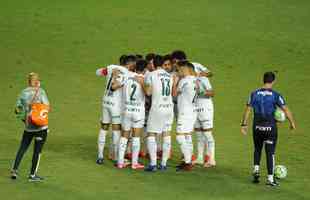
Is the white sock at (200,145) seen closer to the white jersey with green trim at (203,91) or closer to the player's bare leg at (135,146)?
the white jersey with green trim at (203,91)

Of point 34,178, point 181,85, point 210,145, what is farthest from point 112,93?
point 34,178

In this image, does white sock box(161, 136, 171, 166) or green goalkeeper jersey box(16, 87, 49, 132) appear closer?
green goalkeeper jersey box(16, 87, 49, 132)

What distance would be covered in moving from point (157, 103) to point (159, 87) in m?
0.33

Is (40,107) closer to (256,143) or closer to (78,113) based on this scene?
(256,143)

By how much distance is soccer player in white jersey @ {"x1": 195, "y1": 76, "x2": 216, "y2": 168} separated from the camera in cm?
1839

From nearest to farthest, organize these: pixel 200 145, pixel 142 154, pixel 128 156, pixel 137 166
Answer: pixel 137 166 → pixel 200 145 → pixel 128 156 → pixel 142 154

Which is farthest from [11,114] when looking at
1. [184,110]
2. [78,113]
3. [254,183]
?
[254,183]

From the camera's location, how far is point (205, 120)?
18516 millimetres

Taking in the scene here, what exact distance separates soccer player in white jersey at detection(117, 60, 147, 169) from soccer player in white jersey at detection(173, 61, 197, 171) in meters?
0.77

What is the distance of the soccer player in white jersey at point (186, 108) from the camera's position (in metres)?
17.9

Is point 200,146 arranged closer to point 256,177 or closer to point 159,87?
point 159,87

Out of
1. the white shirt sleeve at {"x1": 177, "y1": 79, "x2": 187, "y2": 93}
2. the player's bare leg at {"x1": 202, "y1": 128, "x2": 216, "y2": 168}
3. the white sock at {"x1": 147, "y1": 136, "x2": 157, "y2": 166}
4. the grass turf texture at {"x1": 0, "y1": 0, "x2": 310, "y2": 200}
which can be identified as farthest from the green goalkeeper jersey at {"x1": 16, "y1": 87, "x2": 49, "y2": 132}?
the player's bare leg at {"x1": 202, "y1": 128, "x2": 216, "y2": 168}

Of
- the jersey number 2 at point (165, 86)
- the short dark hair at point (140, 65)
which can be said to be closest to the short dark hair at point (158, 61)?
A: the short dark hair at point (140, 65)

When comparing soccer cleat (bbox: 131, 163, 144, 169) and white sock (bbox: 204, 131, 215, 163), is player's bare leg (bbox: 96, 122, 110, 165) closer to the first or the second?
soccer cleat (bbox: 131, 163, 144, 169)
